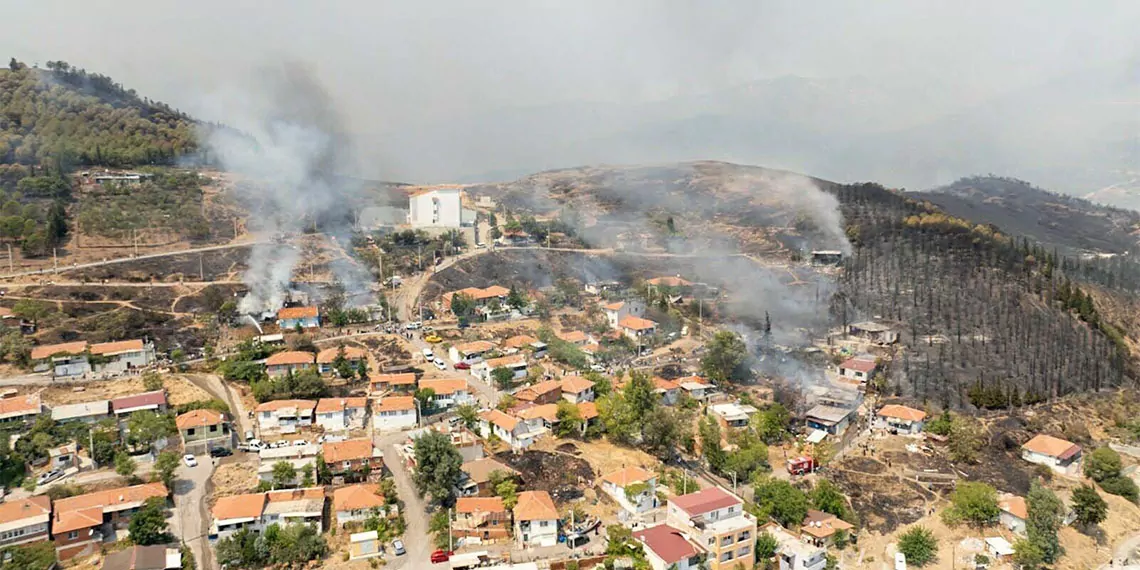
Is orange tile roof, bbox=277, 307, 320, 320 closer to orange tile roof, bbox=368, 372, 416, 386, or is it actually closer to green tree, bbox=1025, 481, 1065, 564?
orange tile roof, bbox=368, 372, 416, 386

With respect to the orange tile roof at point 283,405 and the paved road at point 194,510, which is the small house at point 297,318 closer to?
the orange tile roof at point 283,405

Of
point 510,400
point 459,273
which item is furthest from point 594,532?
point 459,273

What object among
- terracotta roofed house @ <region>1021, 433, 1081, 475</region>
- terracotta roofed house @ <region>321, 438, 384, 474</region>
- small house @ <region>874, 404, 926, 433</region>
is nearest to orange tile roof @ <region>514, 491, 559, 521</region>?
terracotta roofed house @ <region>321, 438, 384, 474</region>

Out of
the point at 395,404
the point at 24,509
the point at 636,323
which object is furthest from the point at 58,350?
the point at 636,323

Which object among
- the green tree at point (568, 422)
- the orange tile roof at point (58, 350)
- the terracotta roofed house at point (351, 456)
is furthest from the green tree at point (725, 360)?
the orange tile roof at point (58, 350)

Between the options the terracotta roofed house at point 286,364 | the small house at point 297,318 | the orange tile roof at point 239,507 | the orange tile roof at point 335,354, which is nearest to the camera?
the orange tile roof at point 239,507

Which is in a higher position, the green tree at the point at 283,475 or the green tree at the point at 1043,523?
the green tree at the point at 283,475

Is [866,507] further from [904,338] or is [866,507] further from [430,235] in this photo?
[430,235]

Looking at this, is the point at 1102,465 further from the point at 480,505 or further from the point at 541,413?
the point at 480,505
